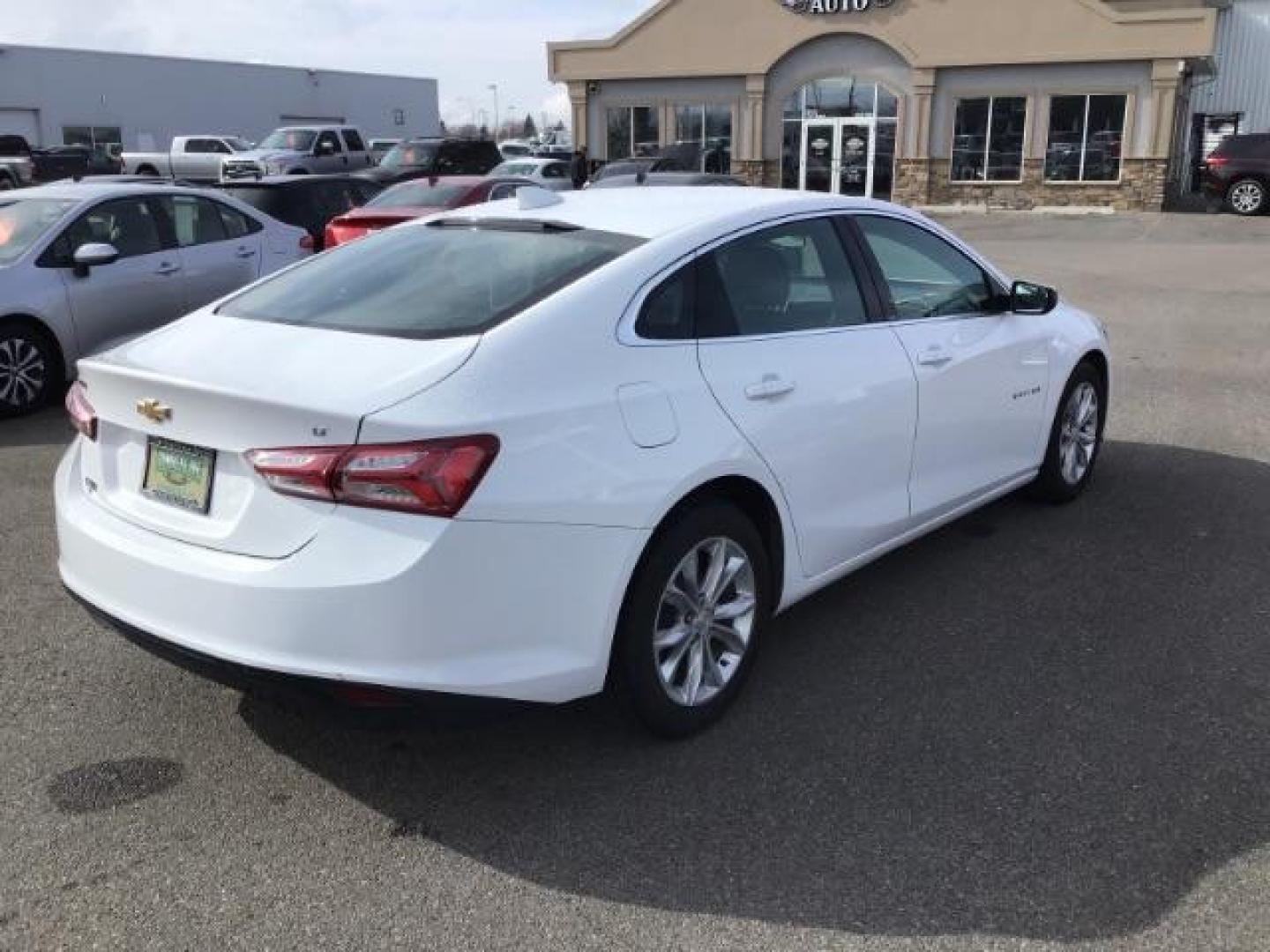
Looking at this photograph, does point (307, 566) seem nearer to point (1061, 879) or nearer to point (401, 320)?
point (401, 320)

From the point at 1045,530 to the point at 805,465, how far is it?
7.19 ft

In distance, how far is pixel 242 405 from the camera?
10.1 ft

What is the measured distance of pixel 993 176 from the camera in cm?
2989

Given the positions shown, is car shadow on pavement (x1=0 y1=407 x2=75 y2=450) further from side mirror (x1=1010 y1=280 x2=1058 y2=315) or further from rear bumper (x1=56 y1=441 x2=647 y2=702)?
side mirror (x1=1010 y1=280 x2=1058 y2=315)

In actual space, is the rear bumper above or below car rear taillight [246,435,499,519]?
below

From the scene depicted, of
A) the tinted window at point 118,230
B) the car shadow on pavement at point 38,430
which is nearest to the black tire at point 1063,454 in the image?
the car shadow on pavement at point 38,430

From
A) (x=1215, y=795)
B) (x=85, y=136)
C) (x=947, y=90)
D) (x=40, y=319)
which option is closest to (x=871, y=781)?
(x=1215, y=795)

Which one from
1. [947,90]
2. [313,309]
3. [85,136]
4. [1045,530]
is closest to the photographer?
[313,309]

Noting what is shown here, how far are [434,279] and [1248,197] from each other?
27.0 m

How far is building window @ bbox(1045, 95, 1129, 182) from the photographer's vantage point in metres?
28.2

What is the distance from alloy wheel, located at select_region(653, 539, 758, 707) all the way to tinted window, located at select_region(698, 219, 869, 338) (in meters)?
0.70

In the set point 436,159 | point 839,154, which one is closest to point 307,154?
point 436,159

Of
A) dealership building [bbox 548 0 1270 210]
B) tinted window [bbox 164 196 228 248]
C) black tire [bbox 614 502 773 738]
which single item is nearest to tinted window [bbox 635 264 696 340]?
black tire [bbox 614 502 773 738]

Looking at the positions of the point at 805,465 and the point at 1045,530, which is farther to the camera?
the point at 1045,530
